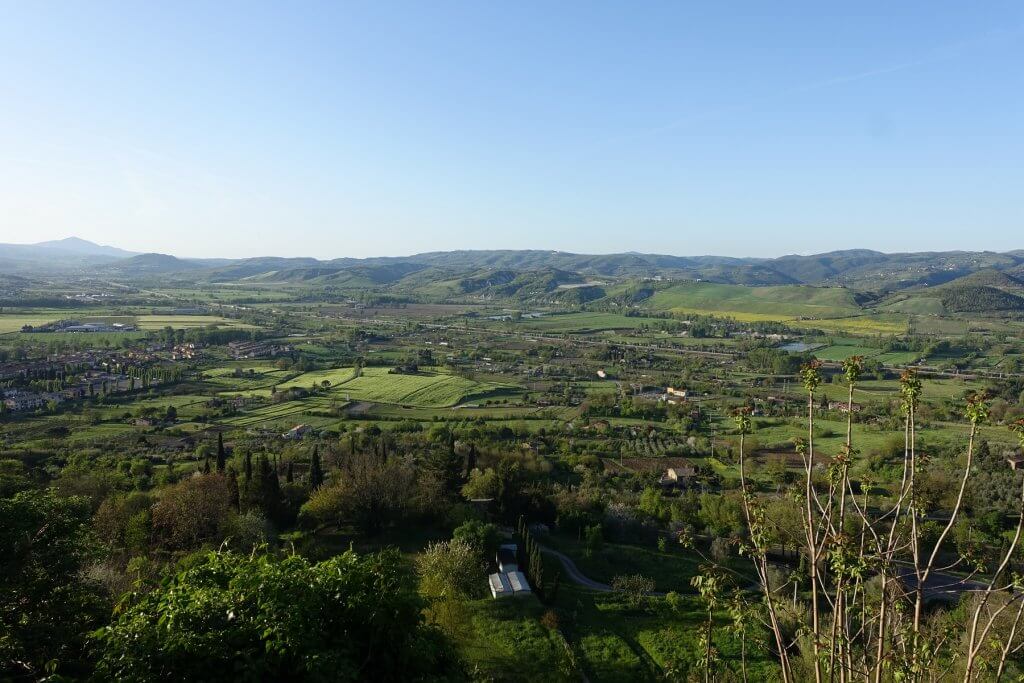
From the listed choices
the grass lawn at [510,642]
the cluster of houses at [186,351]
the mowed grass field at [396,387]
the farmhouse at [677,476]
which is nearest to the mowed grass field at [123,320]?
the cluster of houses at [186,351]

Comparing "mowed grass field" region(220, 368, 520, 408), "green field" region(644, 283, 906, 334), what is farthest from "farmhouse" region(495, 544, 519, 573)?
"green field" region(644, 283, 906, 334)

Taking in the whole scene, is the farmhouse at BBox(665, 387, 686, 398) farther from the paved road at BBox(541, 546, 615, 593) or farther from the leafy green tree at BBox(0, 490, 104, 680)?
the leafy green tree at BBox(0, 490, 104, 680)

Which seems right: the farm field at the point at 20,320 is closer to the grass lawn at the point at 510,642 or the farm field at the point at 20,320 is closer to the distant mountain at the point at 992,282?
the grass lawn at the point at 510,642

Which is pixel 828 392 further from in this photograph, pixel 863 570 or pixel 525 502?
pixel 863 570

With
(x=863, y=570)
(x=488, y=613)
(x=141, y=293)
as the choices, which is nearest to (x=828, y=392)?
(x=488, y=613)

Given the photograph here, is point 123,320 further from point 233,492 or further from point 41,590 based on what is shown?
point 41,590

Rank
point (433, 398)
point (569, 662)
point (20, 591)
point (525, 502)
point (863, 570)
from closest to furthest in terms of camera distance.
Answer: point (863, 570) → point (20, 591) → point (569, 662) → point (525, 502) → point (433, 398)

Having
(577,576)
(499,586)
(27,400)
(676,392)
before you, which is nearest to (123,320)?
(27,400)
